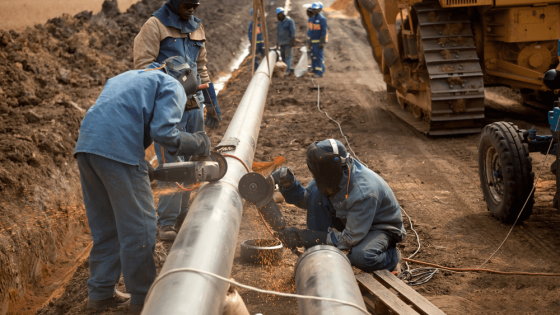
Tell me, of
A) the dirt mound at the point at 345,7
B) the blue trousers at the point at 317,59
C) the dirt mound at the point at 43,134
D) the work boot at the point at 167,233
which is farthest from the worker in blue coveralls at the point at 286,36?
the dirt mound at the point at 345,7

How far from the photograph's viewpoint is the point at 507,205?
4.68m

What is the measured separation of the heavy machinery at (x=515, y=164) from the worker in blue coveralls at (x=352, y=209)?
141cm

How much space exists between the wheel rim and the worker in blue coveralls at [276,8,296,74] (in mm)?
9298

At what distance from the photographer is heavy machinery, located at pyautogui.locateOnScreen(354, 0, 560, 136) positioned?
7.09m

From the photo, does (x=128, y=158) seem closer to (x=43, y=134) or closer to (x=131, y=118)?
(x=131, y=118)

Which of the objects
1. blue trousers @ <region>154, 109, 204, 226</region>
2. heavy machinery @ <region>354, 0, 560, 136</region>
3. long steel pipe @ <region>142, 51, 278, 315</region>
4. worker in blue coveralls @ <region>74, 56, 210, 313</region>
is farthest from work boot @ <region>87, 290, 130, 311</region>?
heavy machinery @ <region>354, 0, 560, 136</region>

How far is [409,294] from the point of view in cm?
331

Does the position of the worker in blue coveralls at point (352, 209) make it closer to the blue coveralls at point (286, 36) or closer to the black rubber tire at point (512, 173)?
the black rubber tire at point (512, 173)

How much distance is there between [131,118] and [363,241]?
1908 millimetres


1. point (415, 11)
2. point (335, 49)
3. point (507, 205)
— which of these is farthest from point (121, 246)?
point (335, 49)

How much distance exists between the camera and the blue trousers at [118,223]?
3.30 meters

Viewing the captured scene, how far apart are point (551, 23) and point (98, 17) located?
Answer: 11216 mm

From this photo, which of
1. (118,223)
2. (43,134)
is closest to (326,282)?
(118,223)

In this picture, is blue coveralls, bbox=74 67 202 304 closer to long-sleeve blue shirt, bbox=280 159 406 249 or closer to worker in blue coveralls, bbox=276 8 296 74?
long-sleeve blue shirt, bbox=280 159 406 249
